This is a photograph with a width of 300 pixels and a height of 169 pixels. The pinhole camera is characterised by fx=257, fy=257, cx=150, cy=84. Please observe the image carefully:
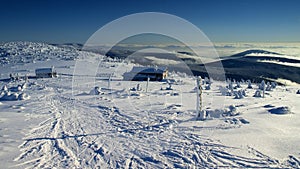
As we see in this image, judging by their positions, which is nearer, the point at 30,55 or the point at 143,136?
the point at 143,136

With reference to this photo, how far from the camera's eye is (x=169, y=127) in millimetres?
15766

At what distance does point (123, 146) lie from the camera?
12680 mm

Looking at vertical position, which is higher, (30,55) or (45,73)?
(30,55)

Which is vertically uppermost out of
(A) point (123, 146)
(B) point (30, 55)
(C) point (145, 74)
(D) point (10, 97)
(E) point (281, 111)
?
(B) point (30, 55)

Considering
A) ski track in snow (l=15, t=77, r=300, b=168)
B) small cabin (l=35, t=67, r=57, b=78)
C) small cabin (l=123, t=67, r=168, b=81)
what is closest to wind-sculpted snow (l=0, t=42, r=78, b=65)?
small cabin (l=35, t=67, r=57, b=78)

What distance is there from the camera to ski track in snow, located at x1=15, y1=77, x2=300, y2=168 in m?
10.7

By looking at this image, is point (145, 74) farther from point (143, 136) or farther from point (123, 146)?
point (123, 146)

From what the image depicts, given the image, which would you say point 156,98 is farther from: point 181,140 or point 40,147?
point 40,147

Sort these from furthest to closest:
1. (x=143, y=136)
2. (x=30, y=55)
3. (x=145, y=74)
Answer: (x=30, y=55)
(x=145, y=74)
(x=143, y=136)

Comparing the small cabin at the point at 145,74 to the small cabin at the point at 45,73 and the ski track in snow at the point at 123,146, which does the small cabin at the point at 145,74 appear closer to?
the small cabin at the point at 45,73

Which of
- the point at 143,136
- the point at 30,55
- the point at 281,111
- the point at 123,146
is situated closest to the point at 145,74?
the point at 281,111

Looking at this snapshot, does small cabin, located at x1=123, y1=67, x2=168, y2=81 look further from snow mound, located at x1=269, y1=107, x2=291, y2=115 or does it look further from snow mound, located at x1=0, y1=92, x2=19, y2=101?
snow mound, located at x1=269, y1=107, x2=291, y2=115

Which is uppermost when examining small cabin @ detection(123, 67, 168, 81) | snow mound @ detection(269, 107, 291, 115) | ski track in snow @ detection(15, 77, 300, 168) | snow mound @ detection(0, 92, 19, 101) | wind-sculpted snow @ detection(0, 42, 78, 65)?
wind-sculpted snow @ detection(0, 42, 78, 65)

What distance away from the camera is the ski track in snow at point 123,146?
10672 mm
